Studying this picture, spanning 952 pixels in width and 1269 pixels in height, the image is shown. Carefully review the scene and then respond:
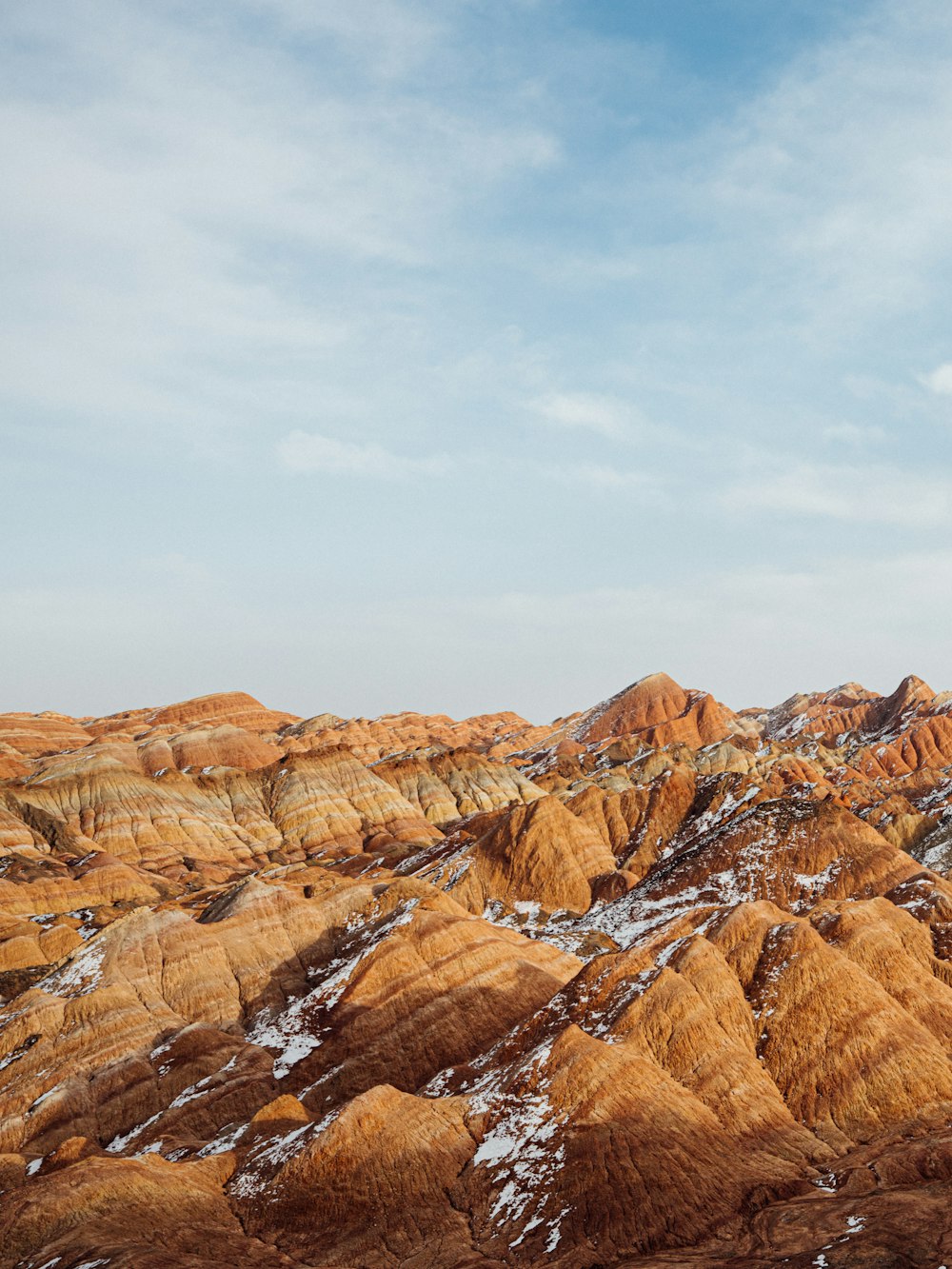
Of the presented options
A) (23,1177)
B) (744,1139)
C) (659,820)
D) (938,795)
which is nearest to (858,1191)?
(744,1139)

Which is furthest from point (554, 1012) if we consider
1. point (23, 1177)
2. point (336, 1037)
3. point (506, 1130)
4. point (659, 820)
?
point (659, 820)

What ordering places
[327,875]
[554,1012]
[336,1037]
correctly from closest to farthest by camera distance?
1. [554,1012]
2. [336,1037]
3. [327,875]

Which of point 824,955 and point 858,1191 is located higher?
point 824,955

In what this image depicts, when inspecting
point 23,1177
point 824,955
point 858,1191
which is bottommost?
point 23,1177

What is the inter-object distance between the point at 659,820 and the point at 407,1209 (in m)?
113

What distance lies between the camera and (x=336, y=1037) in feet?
249

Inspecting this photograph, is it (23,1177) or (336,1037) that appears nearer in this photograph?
(23,1177)

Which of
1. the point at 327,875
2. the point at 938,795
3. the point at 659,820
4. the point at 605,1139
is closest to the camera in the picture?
the point at 605,1139

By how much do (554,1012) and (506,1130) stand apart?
1206 centimetres

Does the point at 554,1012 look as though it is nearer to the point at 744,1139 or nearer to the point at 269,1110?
the point at 744,1139

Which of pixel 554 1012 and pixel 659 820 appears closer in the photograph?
pixel 554 1012

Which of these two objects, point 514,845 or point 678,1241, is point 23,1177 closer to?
point 678,1241

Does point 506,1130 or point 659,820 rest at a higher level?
point 659,820

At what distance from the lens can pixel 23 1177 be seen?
58.9 m
